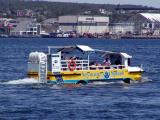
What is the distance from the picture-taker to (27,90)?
5234 centimetres

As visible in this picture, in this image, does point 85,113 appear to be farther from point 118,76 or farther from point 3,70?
point 3,70

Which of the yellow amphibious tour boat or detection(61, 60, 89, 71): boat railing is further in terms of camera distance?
detection(61, 60, 89, 71): boat railing

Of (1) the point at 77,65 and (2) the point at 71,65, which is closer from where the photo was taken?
(2) the point at 71,65

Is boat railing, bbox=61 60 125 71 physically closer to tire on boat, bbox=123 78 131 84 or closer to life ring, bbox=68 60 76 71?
life ring, bbox=68 60 76 71

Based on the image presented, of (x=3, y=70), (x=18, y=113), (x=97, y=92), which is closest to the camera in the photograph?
(x=18, y=113)

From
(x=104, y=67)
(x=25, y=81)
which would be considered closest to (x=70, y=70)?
(x=104, y=67)

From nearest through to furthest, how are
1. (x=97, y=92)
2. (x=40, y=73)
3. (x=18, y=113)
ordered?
(x=18, y=113) → (x=97, y=92) → (x=40, y=73)

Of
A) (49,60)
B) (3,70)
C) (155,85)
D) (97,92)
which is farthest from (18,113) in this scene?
(3,70)

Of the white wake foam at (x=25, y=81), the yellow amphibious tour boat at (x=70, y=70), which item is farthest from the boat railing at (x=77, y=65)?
the white wake foam at (x=25, y=81)

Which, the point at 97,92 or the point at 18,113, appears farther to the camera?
the point at 97,92

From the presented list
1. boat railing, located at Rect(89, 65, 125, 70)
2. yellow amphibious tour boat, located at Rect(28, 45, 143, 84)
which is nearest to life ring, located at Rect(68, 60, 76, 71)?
yellow amphibious tour boat, located at Rect(28, 45, 143, 84)

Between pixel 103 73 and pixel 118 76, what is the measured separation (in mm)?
1302

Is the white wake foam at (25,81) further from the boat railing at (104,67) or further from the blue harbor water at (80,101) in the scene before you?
the boat railing at (104,67)

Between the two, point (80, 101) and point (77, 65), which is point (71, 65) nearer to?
point (77, 65)
